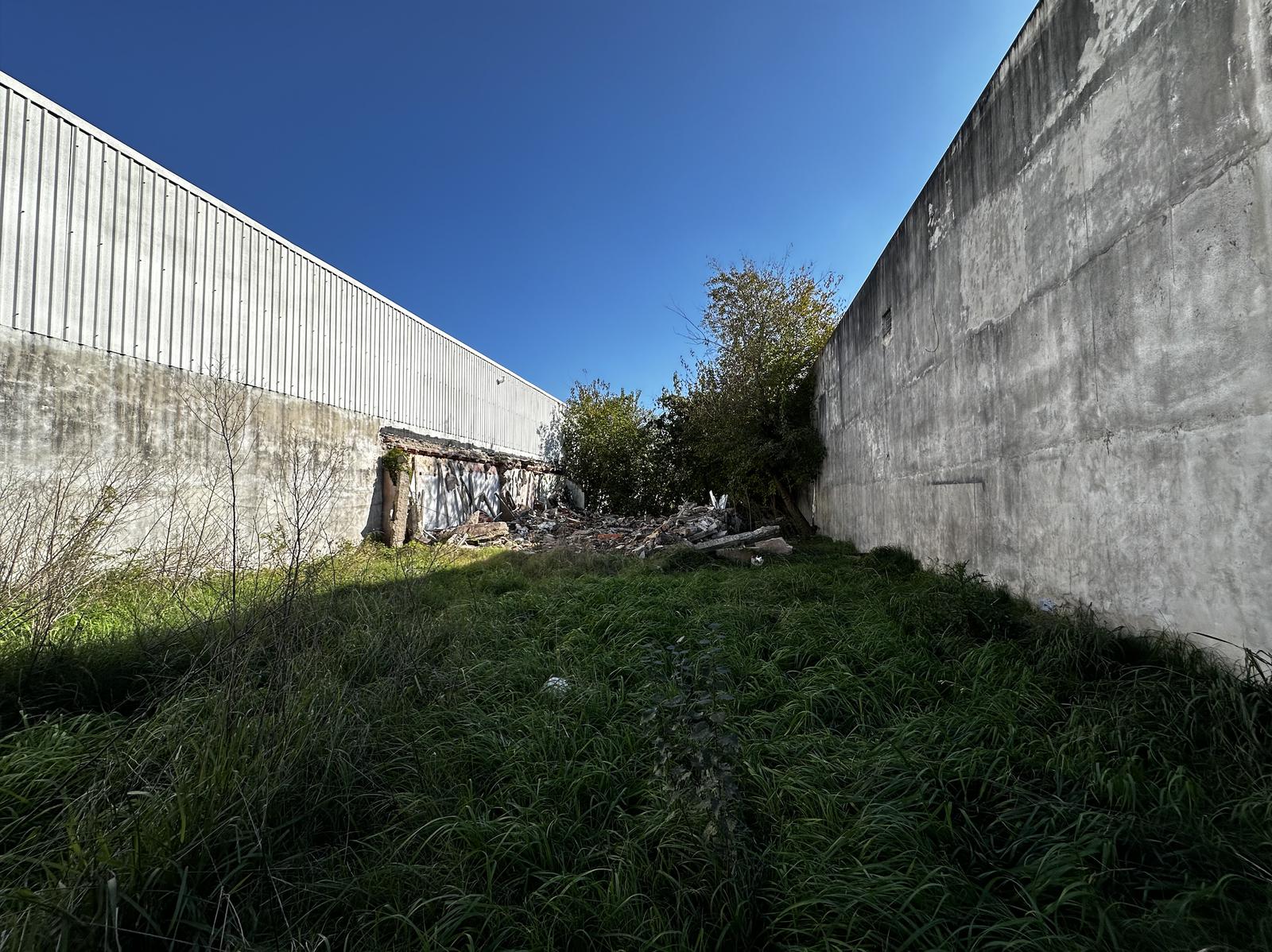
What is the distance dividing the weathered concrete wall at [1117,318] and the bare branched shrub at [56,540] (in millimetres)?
5555

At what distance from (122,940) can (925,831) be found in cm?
222

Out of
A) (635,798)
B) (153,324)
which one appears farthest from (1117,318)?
(153,324)

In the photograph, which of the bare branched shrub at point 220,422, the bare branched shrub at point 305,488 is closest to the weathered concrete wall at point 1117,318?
the bare branched shrub at point 305,488

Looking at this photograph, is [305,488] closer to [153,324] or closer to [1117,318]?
[153,324]

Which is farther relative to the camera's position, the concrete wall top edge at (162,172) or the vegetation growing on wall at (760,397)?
the vegetation growing on wall at (760,397)

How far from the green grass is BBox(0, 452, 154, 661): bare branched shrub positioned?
293 mm

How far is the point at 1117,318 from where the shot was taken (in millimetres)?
2783

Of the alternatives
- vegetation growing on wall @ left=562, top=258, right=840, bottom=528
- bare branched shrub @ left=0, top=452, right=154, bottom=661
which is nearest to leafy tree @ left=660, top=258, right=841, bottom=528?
vegetation growing on wall @ left=562, top=258, right=840, bottom=528

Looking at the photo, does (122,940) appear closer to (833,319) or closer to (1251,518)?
(1251,518)

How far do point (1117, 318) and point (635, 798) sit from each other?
334 cm

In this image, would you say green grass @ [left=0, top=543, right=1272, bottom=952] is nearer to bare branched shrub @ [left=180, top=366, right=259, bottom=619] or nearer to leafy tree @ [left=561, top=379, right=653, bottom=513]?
bare branched shrub @ [left=180, top=366, right=259, bottom=619]

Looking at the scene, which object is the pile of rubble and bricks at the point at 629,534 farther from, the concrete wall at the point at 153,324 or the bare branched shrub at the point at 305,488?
the concrete wall at the point at 153,324

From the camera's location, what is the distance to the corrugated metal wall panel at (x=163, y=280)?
4.91 metres

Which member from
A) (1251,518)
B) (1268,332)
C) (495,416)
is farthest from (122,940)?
(495,416)
